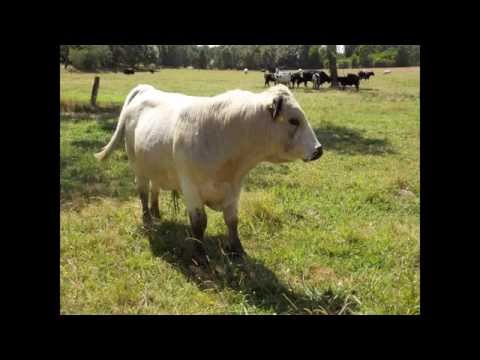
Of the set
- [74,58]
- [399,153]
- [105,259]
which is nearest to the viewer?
[105,259]

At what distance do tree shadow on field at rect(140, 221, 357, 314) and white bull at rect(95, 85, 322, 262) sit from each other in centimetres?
26

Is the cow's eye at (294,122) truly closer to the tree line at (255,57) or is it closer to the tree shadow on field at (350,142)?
the tree shadow on field at (350,142)

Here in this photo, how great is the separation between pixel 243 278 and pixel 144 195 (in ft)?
7.62

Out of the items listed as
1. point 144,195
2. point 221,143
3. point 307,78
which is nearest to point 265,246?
point 221,143

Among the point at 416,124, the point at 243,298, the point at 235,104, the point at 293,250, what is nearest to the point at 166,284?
the point at 243,298

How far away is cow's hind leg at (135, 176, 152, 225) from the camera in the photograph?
6250mm

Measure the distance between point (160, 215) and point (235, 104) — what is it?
→ 8.72 feet

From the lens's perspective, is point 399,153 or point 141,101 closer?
point 141,101

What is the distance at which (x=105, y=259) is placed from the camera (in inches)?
205

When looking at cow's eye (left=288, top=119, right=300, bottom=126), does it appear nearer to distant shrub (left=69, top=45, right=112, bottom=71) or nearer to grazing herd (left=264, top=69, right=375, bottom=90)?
distant shrub (left=69, top=45, right=112, bottom=71)

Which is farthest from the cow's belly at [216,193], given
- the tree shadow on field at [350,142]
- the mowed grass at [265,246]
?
the tree shadow on field at [350,142]

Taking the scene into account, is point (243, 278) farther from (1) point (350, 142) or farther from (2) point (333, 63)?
(2) point (333, 63)

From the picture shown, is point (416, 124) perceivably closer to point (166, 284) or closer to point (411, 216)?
point (411, 216)

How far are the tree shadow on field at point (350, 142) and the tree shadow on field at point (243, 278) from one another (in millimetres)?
6600
